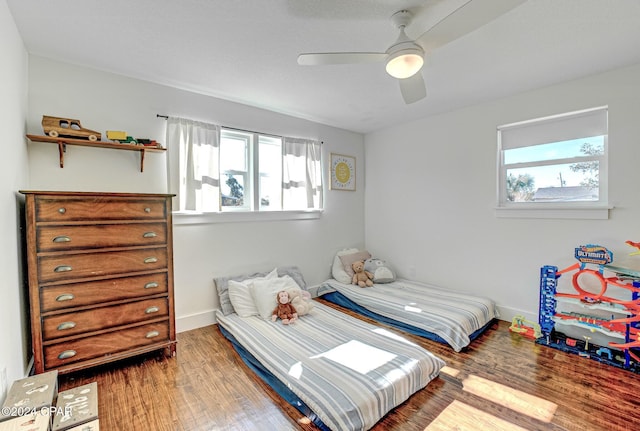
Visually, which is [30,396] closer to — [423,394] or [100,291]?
[100,291]

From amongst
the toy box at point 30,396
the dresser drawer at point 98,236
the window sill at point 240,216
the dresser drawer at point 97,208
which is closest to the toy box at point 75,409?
the toy box at point 30,396

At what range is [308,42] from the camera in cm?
211

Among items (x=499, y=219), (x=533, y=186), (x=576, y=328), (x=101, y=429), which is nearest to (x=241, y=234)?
(x=101, y=429)

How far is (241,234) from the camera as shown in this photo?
3428 mm

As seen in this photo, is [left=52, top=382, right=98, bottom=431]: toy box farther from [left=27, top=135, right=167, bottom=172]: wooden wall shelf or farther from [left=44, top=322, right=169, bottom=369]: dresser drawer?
[left=27, top=135, right=167, bottom=172]: wooden wall shelf

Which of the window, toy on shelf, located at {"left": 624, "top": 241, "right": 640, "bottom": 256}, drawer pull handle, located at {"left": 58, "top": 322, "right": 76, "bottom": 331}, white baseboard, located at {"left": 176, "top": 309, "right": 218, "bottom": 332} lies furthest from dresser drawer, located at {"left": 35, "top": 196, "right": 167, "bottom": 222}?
toy on shelf, located at {"left": 624, "top": 241, "right": 640, "bottom": 256}

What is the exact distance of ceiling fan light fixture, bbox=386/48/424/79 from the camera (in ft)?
5.59

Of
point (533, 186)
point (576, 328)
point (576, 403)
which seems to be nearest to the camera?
point (576, 403)

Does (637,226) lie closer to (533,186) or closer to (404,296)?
(533,186)

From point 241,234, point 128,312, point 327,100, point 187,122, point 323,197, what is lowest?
point 128,312

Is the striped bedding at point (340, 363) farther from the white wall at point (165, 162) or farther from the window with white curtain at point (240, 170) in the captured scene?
the window with white curtain at point (240, 170)

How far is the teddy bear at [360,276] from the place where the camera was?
3903 mm

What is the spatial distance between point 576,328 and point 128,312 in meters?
4.01

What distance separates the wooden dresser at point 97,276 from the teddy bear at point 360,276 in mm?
2278
